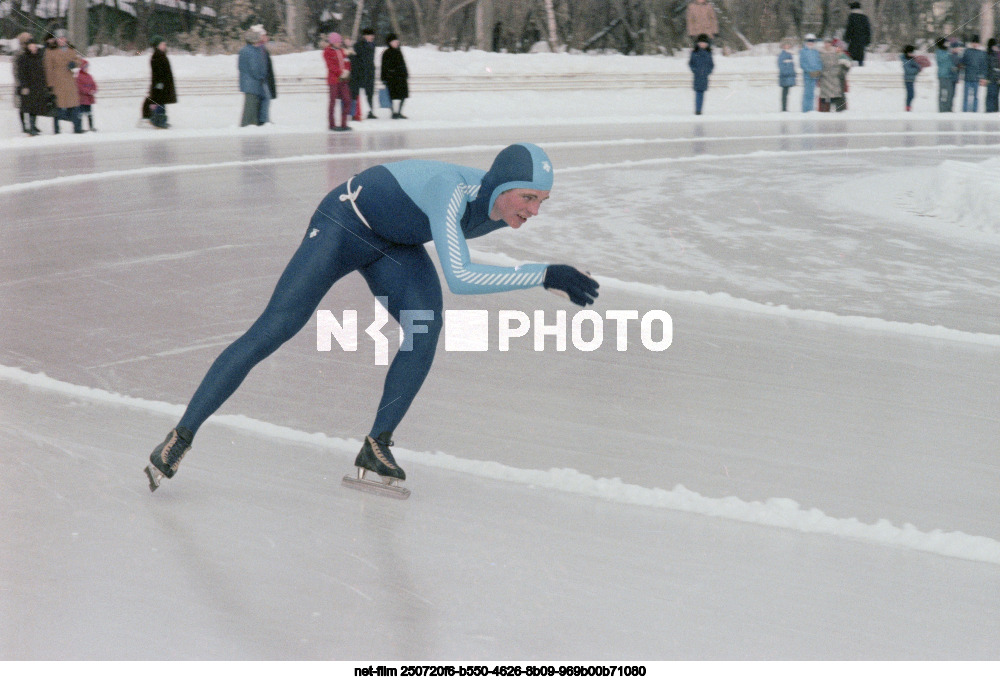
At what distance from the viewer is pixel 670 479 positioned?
158 inches

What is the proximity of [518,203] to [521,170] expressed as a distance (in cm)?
10

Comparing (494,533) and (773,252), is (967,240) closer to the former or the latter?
(773,252)

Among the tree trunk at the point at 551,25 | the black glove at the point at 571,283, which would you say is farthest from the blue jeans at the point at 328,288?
the tree trunk at the point at 551,25

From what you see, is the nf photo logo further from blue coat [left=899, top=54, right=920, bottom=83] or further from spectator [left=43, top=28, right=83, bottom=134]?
blue coat [left=899, top=54, right=920, bottom=83]

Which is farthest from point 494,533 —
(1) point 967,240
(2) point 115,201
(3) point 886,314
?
(2) point 115,201

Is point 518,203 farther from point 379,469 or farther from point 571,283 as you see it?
point 379,469

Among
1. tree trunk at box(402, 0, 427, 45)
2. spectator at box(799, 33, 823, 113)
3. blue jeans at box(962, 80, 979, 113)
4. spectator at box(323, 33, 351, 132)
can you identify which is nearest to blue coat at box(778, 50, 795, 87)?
spectator at box(799, 33, 823, 113)

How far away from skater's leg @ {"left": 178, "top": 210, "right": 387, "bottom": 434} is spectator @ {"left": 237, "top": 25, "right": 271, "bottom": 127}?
1454 cm

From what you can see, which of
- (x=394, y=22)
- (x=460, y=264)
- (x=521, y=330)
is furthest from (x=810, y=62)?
(x=460, y=264)

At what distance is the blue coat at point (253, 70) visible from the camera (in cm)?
1784

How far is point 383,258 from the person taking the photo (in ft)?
12.8

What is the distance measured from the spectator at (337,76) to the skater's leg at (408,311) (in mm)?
14340

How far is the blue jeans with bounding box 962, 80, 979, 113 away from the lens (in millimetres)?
23222

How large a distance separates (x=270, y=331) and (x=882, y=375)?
2.79 meters
